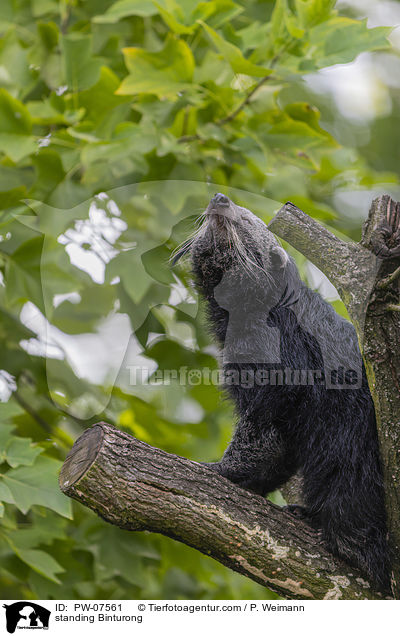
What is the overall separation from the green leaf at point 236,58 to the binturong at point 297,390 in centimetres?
52

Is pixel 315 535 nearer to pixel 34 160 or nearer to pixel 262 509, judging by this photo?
pixel 262 509

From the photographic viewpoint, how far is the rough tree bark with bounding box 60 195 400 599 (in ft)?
5.02

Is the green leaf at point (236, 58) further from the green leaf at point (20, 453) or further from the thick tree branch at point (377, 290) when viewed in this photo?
the green leaf at point (20, 453)

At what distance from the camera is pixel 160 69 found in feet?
7.40

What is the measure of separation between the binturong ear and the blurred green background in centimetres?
15

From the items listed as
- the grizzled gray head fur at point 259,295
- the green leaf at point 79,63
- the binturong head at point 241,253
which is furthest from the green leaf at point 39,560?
the green leaf at point 79,63

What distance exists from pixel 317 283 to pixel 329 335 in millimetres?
192

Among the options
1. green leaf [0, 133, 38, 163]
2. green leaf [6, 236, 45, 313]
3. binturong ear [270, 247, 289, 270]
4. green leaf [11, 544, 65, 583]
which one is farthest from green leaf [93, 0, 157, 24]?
green leaf [11, 544, 65, 583]

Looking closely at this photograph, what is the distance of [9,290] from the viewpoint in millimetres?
2445

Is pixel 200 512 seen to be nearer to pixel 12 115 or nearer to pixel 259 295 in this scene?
pixel 259 295

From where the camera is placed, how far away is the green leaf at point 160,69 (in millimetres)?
2211

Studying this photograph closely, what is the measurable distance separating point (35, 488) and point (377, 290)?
1239 mm
